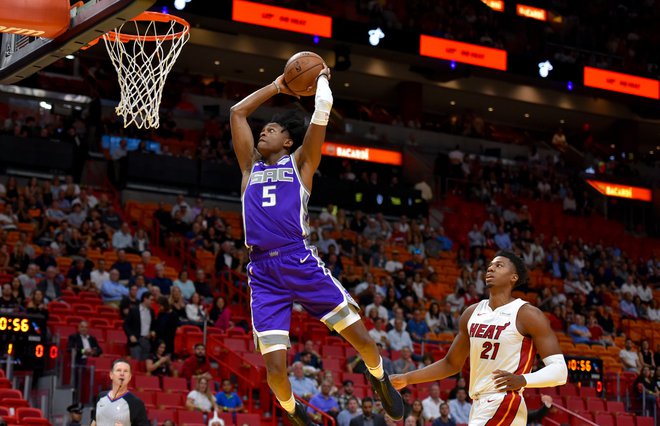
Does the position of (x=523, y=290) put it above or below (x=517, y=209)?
below

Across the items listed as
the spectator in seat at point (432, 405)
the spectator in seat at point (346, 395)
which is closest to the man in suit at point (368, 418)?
the spectator in seat at point (346, 395)

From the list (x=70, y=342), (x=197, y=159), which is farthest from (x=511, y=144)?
(x=70, y=342)

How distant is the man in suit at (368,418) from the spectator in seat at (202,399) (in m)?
1.92

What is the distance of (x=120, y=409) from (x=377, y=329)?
31.4 feet

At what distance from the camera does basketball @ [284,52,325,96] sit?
259 inches

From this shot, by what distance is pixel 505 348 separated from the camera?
692 centimetres

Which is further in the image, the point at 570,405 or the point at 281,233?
the point at 570,405

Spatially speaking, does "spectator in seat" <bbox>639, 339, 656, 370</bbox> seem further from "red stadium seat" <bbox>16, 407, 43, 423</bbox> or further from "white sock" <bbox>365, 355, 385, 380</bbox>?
"white sock" <bbox>365, 355, 385, 380</bbox>

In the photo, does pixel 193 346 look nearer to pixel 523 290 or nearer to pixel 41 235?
pixel 41 235

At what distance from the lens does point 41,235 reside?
731 inches

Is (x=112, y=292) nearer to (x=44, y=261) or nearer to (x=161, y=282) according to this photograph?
(x=161, y=282)

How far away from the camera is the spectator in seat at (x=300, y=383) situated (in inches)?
587

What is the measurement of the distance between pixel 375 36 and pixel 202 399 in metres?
15.6

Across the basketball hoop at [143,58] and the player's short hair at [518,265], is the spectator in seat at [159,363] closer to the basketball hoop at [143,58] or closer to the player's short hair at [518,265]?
the basketball hoop at [143,58]
